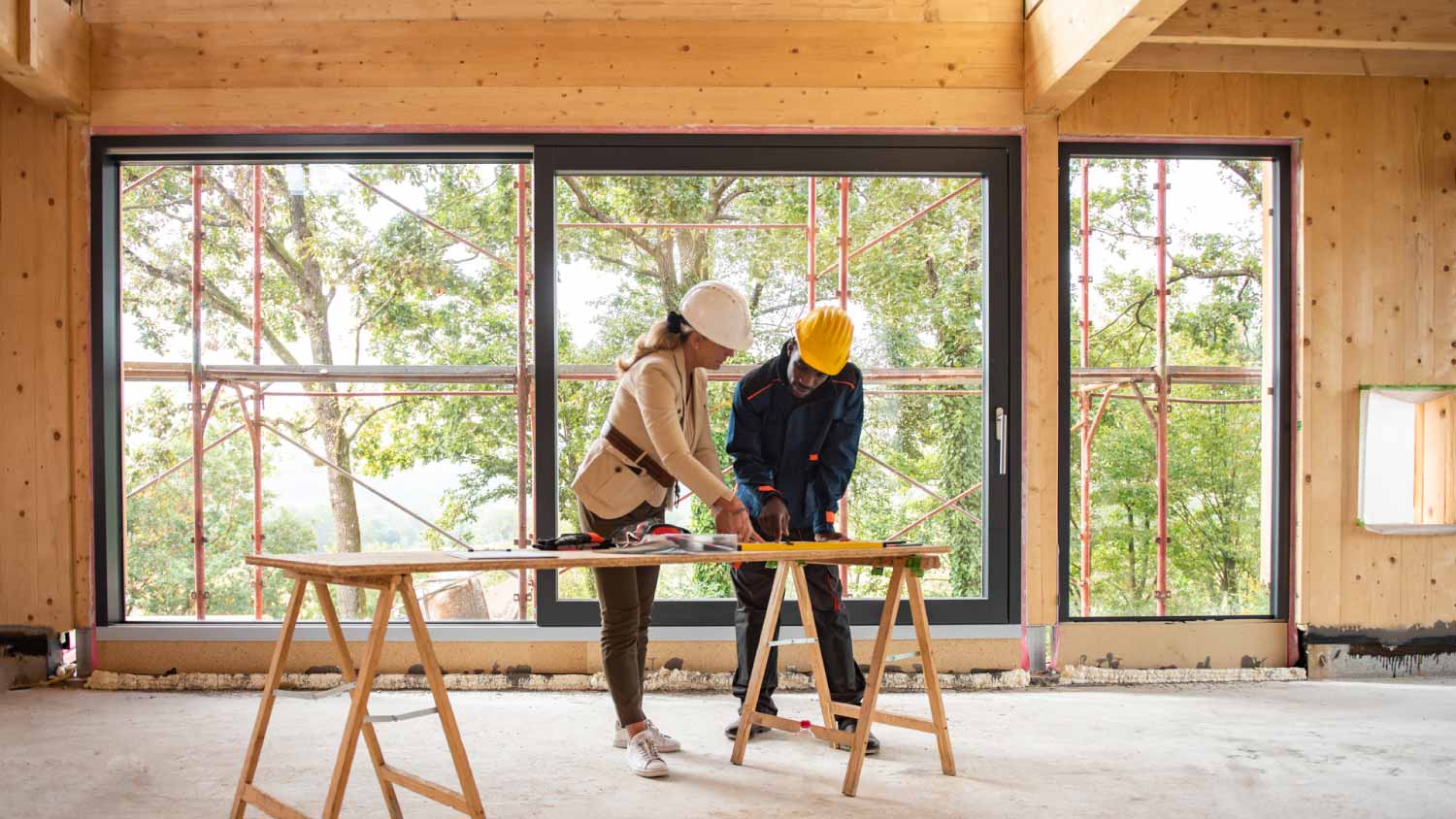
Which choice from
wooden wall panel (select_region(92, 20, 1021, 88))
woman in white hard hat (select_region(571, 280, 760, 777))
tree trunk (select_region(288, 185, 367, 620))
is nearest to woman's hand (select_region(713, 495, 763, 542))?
woman in white hard hat (select_region(571, 280, 760, 777))

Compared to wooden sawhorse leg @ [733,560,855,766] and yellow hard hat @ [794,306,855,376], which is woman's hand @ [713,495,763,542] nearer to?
wooden sawhorse leg @ [733,560,855,766]

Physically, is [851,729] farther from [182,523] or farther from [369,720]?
[182,523]

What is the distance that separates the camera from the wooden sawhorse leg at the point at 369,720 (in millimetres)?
2131

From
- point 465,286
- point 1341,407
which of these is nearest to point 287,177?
point 465,286

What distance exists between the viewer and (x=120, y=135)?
13.1 feet

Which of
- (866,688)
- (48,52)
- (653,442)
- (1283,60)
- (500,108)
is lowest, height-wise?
(866,688)

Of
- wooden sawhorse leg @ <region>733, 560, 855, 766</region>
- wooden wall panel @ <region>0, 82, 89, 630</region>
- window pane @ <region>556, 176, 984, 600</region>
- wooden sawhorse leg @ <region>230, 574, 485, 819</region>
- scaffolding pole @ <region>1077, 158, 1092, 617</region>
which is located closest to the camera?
wooden sawhorse leg @ <region>230, 574, 485, 819</region>

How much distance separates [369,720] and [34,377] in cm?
268

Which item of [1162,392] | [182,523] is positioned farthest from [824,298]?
[182,523]

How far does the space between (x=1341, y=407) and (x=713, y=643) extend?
104 inches

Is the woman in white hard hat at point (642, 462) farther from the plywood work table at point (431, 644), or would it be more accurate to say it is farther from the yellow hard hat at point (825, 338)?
the plywood work table at point (431, 644)

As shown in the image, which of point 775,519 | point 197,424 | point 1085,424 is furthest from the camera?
point 1085,424

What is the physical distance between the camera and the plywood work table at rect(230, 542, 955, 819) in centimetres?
216

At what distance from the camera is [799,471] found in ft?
10.3
